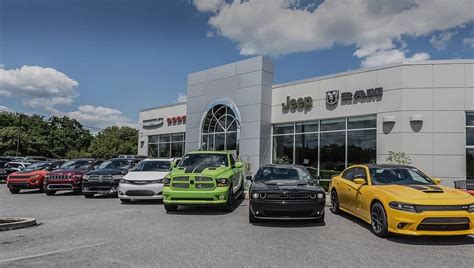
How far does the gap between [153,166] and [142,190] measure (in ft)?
5.79

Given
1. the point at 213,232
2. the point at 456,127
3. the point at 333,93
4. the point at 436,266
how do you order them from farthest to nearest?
the point at 333,93 < the point at 456,127 < the point at 213,232 < the point at 436,266

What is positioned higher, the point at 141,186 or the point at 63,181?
the point at 141,186

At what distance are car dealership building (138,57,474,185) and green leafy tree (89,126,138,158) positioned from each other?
39305 millimetres

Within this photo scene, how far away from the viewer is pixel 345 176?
1026 cm

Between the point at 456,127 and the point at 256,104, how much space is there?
10.5 m

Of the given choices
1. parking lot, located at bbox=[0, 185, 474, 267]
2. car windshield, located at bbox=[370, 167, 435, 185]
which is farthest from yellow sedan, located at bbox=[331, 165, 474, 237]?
parking lot, located at bbox=[0, 185, 474, 267]

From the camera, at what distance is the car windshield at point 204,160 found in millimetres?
11820

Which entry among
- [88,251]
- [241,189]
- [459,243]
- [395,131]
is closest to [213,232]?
[88,251]

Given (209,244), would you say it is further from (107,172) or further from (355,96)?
(355,96)

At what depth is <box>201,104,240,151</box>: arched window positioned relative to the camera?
24250mm

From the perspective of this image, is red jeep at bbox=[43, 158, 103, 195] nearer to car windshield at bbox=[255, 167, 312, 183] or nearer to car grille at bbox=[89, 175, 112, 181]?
car grille at bbox=[89, 175, 112, 181]

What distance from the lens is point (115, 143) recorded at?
65.2 metres

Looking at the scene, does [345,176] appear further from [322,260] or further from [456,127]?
[456,127]

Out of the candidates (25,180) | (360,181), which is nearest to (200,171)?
(360,181)
